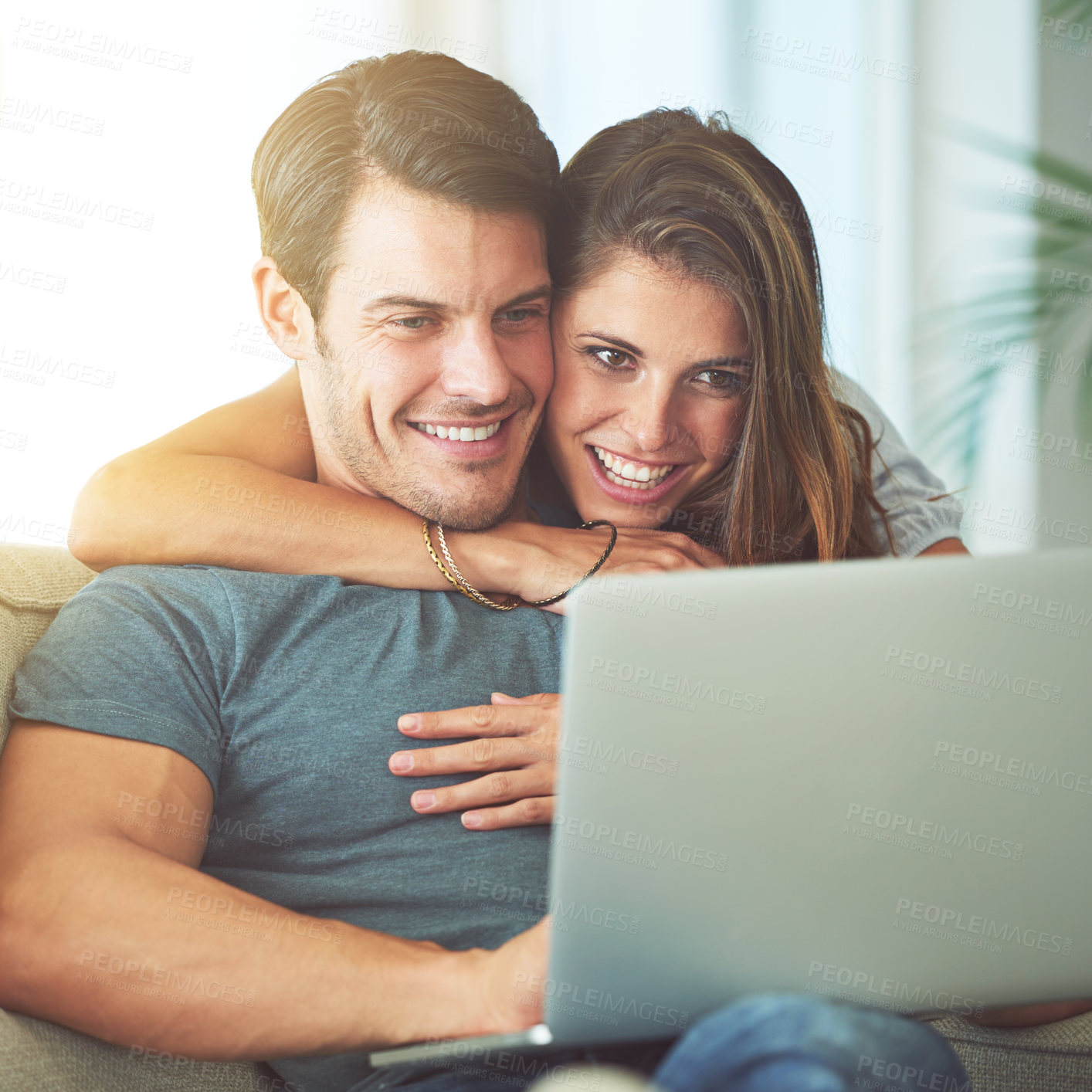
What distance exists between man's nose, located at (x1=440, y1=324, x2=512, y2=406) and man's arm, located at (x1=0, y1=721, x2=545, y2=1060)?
0.65m

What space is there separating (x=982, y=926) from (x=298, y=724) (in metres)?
0.68

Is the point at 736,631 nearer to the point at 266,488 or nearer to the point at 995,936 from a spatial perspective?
the point at 995,936

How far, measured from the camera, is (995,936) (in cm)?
69

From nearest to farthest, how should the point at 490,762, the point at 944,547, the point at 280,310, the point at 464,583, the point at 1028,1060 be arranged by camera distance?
the point at 1028,1060
the point at 490,762
the point at 464,583
the point at 280,310
the point at 944,547

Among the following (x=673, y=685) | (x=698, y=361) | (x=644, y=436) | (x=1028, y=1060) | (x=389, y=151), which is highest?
(x=389, y=151)

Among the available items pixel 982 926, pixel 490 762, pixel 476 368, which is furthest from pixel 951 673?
pixel 476 368

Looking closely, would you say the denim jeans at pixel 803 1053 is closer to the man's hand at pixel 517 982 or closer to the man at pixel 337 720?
the man at pixel 337 720

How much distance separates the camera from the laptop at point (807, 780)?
0.58 meters

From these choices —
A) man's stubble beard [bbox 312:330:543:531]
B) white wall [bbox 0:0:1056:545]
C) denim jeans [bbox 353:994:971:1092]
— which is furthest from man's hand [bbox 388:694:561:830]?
white wall [bbox 0:0:1056:545]

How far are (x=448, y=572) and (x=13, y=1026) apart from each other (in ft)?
2.07

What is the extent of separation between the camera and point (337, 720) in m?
1.06

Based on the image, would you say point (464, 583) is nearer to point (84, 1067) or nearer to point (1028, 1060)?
point (84, 1067)

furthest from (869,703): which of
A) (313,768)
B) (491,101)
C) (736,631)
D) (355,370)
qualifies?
(491,101)

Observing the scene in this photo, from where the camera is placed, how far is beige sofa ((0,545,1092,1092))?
2.56ft
